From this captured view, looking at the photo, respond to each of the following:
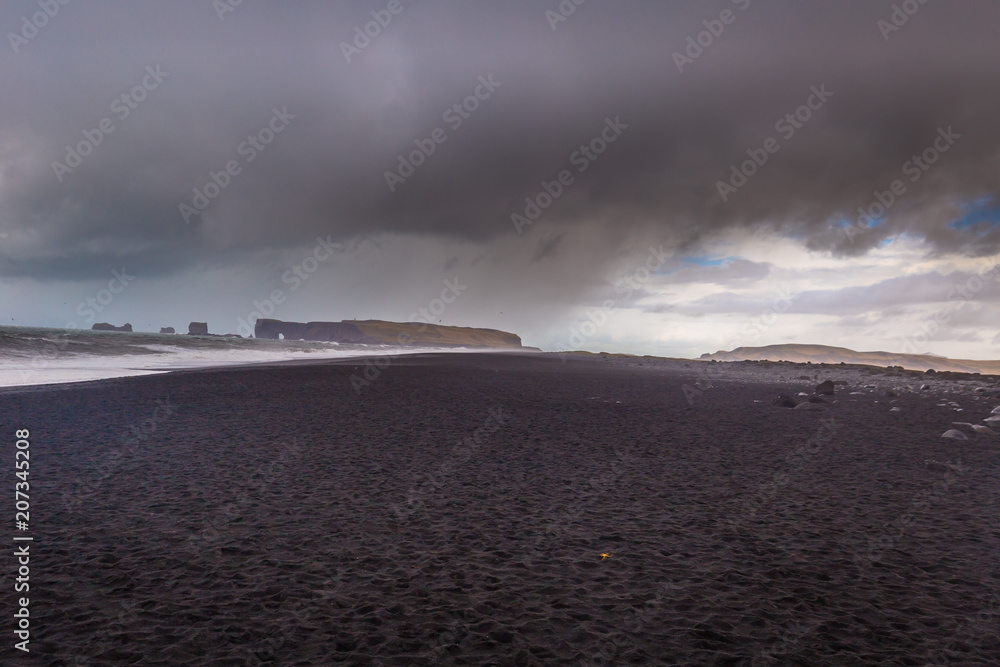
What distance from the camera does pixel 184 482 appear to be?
283 inches

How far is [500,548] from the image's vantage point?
516 centimetres

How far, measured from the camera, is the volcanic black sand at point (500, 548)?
3.52 m

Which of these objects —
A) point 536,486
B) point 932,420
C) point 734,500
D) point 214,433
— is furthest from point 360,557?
point 932,420

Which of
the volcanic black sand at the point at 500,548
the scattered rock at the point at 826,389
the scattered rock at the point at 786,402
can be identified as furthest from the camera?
the scattered rock at the point at 826,389

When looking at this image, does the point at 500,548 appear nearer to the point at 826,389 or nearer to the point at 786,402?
the point at 786,402

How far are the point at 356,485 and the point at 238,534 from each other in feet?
6.71

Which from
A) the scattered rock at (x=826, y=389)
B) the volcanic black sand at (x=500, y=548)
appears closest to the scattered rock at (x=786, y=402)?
the scattered rock at (x=826, y=389)

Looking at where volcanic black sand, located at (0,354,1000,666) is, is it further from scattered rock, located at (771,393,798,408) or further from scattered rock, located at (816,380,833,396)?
scattered rock, located at (816,380,833,396)

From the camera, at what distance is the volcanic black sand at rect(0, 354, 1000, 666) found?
3.52m

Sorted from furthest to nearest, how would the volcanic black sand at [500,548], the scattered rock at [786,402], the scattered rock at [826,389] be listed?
the scattered rock at [826,389]
the scattered rock at [786,402]
the volcanic black sand at [500,548]

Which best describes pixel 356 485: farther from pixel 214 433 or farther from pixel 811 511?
pixel 811 511

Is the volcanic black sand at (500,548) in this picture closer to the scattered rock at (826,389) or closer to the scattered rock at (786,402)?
the scattered rock at (786,402)

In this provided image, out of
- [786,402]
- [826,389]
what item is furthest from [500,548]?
[826,389]

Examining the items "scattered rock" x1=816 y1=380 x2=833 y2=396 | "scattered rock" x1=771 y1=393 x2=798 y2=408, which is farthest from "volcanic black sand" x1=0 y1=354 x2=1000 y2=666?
"scattered rock" x1=816 y1=380 x2=833 y2=396
